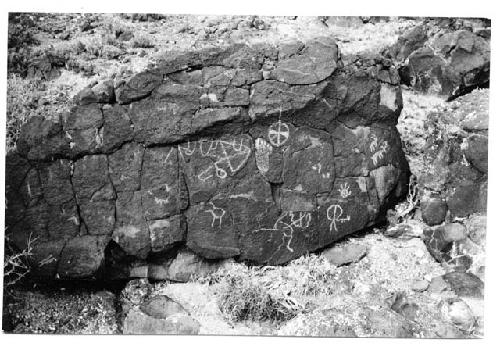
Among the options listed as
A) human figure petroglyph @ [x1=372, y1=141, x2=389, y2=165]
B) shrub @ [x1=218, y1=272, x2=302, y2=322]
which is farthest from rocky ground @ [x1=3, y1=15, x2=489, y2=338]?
human figure petroglyph @ [x1=372, y1=141, x2=389, y2=165]

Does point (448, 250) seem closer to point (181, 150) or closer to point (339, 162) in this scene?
point (339, 162)

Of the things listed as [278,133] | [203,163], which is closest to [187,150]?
[203,163]

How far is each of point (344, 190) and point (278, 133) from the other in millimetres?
872

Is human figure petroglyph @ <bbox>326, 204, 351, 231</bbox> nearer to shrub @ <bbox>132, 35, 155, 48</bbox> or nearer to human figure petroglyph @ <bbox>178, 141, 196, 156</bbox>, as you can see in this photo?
human figure petroglyph @ <bbox>178, 141, 196, 156</bbox>

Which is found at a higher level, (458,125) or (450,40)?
(450,40)

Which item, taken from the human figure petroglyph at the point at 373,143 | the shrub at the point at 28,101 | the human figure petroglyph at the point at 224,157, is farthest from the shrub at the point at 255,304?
the shrub at the point at 28,101

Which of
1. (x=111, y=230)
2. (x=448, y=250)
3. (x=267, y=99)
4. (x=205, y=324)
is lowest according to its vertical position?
(x=205, y=324)

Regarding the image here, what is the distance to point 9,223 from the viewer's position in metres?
5.82

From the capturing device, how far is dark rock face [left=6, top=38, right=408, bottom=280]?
5.89 m

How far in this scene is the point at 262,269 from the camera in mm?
6156

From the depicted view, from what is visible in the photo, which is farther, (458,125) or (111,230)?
(458,125)

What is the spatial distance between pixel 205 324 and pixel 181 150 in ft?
5.42

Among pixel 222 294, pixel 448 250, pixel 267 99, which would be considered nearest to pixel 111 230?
pixel 222 294

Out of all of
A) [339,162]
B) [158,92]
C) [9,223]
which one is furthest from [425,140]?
[9,223]
